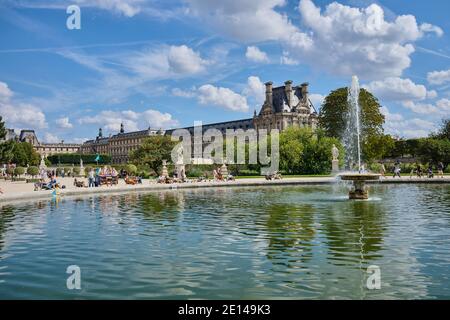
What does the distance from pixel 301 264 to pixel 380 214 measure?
8327mm

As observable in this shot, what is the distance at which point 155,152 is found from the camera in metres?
64.6

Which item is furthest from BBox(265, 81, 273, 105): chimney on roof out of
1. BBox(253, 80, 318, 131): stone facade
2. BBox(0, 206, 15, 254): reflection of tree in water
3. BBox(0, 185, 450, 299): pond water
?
BBox(0, 185, 450, 299): pond water

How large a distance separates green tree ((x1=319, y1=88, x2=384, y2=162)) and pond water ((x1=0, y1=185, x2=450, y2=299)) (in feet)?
162

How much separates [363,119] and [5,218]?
57354 mm

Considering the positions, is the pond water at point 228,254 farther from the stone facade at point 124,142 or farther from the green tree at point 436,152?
the stone facade at point 124,142

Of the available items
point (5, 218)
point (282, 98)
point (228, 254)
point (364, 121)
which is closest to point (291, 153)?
point (364, 121)

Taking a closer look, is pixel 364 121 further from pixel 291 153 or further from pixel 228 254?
pixel 228 254

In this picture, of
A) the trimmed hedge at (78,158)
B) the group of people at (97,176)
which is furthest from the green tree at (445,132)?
the trimmed hedge at (78,158)

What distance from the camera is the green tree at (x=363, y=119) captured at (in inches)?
2558

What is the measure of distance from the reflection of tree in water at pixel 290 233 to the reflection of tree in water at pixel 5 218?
642 centimetres
